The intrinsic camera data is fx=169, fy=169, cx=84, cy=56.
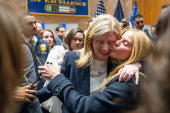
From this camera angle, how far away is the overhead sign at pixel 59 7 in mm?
6781

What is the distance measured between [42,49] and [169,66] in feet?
8.58

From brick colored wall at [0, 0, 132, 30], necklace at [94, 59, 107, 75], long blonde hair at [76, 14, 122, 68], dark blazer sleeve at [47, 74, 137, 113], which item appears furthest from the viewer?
brick colored wall at [0, 0, 132, 30]

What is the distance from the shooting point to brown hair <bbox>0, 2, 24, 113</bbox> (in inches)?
22.0

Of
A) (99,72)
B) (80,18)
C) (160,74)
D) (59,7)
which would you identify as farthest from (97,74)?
(80,18)

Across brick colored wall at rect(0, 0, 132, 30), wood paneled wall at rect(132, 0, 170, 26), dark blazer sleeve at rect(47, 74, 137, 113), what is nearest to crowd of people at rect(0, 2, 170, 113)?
dark blazer sleeve at rect(47, 74, 137, 113)

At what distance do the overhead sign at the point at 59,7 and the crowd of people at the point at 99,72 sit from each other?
5.59m

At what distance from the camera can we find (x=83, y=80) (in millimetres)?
1443

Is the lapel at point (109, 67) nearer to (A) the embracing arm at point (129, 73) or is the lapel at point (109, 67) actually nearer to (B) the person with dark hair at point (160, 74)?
(A) the embracing arm at point (129, 73)

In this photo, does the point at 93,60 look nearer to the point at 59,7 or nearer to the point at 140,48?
the point at 140,48

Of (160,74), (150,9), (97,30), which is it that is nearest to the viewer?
(160,74)

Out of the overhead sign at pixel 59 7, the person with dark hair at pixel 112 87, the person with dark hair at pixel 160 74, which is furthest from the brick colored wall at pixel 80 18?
the person with dark hair at pixel 160 74

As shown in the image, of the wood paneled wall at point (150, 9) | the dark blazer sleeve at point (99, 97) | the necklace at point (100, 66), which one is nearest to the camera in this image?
the dark blazer sleeve at point (99, 97)

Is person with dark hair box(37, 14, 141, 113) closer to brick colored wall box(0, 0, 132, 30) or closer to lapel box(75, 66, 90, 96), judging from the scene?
lapel box(75, 66, 90, 96)

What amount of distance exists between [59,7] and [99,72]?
6.22 meters
